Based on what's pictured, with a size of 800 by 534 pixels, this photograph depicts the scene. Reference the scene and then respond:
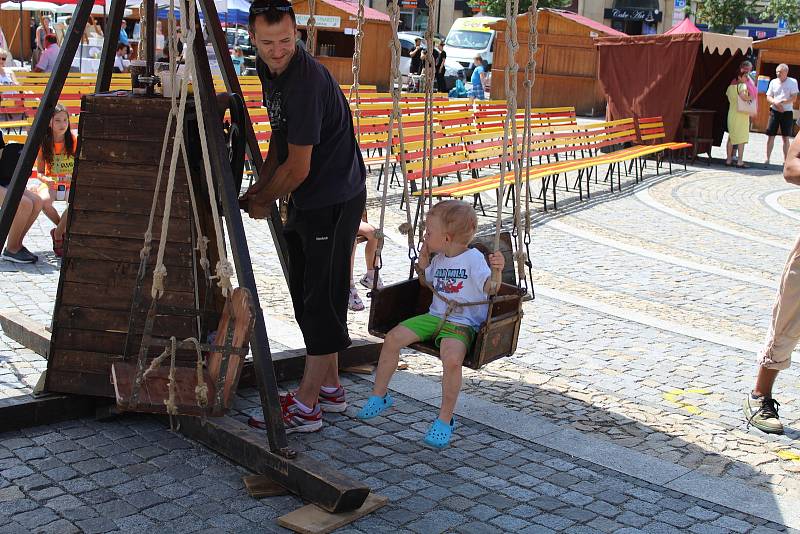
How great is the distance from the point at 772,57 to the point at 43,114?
2722 cm

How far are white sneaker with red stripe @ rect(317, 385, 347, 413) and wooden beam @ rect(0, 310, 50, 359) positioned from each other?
60.7 inches

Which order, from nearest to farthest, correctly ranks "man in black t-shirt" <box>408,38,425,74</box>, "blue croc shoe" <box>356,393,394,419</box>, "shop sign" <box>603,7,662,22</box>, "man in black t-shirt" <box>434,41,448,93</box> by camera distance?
1. "blue croc shoe" <box>356,393,394,419</box>
2. "man in black t-shirt" <box>434,41,448,93</box>
3. "man in black t-shirt" <box>408,38,425,74</box>
4. "shop sign" <box>603,7,662,22</box>

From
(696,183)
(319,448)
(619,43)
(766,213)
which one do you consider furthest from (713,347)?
(619,43)

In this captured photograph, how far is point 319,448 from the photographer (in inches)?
183

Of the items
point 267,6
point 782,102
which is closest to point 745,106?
point 782,102

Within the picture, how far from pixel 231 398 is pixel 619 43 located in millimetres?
17989

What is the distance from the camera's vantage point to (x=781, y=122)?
776 inches

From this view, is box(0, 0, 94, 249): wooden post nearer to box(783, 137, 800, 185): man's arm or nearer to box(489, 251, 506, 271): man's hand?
box(489, 251, 506, 271): man's hand

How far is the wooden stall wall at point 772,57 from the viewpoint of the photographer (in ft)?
91.6

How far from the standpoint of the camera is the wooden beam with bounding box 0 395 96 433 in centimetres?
457

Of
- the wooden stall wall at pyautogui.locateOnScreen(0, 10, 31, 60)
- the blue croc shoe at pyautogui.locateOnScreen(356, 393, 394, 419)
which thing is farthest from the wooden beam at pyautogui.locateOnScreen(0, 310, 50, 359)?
the wooden stall wall at pyautogui.locateOnScreen(0, 10, 31, 60)

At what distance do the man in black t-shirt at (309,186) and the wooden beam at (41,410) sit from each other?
0.84m

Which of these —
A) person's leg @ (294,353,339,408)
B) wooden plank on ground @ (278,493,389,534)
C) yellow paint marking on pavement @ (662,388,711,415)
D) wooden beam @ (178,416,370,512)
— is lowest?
yellow paint marking on pavement @ (662,388,711,415)

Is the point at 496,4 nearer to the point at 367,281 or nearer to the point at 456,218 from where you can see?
the point at 367,281
